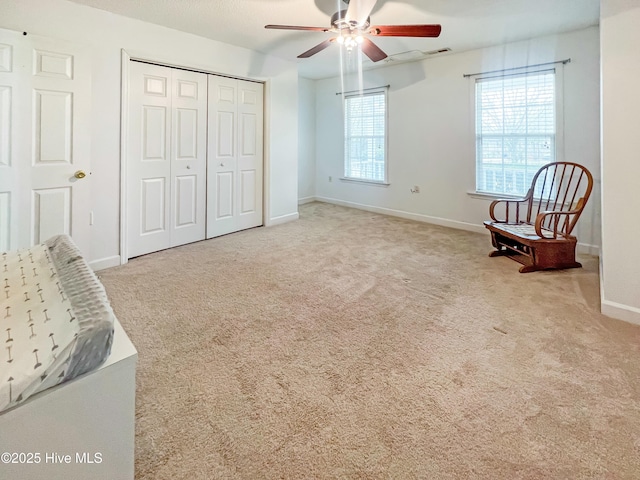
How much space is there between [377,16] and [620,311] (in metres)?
3.17

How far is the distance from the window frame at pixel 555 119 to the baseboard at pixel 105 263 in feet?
14.4

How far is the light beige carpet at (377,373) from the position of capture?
138 centimetres

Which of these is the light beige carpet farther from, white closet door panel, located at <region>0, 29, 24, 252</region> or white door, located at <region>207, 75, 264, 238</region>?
white door, located at <region>207, 75, 264, 238</region>

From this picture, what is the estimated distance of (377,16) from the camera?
3584mm

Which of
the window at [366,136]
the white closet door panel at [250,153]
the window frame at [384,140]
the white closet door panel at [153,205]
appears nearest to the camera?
the white closet door panel at [153,205]

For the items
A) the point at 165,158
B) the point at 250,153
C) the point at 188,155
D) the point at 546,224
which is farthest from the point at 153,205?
the point at 546,224

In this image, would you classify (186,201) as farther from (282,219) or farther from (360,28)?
(360,28)

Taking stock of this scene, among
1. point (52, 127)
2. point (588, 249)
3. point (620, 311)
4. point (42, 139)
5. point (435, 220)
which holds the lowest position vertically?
point (620, 311)

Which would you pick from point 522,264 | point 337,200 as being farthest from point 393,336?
point 337,200

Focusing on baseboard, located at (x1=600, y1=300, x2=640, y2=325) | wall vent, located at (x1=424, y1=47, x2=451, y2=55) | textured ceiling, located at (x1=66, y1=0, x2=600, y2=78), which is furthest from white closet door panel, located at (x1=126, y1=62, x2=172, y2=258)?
baseboard, located at (x1=600, y1=300, x2=640, y2=325)

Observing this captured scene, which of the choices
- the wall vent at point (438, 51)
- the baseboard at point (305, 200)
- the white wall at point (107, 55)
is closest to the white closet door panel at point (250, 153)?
the white wall at point (107, 55)

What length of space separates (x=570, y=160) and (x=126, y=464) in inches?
190

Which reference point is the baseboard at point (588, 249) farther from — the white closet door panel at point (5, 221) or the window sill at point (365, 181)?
the white closet door panel at point (5, 221)

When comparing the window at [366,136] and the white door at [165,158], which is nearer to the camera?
the white door at [165,158]
